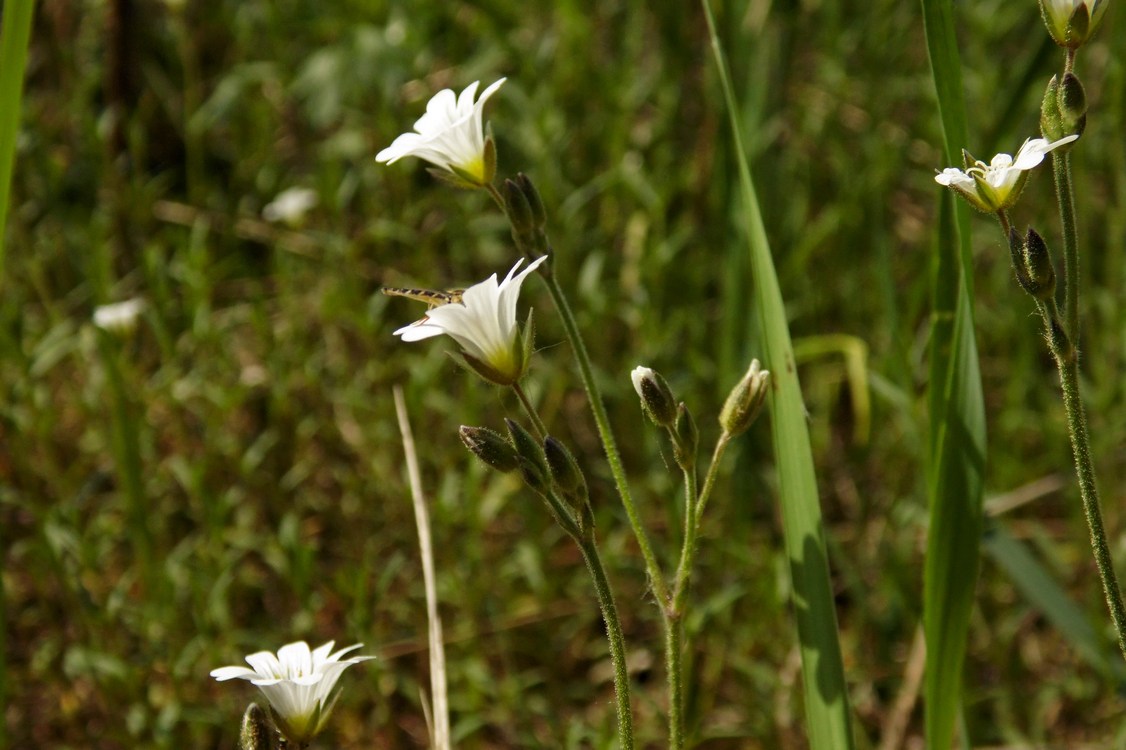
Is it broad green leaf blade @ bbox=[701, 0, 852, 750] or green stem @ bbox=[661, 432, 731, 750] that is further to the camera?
broad green leaf blade @ bbox=[701, 0, 852, 750]

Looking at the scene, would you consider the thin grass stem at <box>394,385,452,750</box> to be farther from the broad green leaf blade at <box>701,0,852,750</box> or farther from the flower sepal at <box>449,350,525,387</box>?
the broad green leaf blade at <box>701,0,852,750</box>

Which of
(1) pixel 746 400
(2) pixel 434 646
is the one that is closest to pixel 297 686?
(2) pixel 434 646

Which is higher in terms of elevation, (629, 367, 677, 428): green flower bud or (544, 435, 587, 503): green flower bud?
(629, 367, 677, 428): green flower bud

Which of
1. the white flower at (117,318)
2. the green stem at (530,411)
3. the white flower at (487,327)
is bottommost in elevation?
the green stem at (530,411)

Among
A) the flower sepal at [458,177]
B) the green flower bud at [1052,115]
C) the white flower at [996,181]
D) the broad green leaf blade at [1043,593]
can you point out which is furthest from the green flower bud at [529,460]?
the broad green leaf blade at [1043,593]

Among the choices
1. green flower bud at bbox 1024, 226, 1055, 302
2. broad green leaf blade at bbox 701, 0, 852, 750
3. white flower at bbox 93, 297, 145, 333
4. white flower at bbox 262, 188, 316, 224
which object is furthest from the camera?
white flower at bbox 262, 188, 316, 224

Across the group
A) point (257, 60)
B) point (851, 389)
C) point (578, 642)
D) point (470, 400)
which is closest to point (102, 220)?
point (257, 60)

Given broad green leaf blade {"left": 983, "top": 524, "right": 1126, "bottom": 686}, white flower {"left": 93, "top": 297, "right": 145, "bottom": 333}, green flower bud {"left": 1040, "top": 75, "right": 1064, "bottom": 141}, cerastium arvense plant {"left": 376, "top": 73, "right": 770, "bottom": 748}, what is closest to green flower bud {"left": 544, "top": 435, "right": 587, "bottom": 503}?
cerastium arvense plant {"left": 376, "top": 73, "right": 770, "bottom": 748}

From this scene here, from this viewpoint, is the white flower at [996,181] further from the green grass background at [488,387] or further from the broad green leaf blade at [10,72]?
the broad green leaf blade at [10,72]
